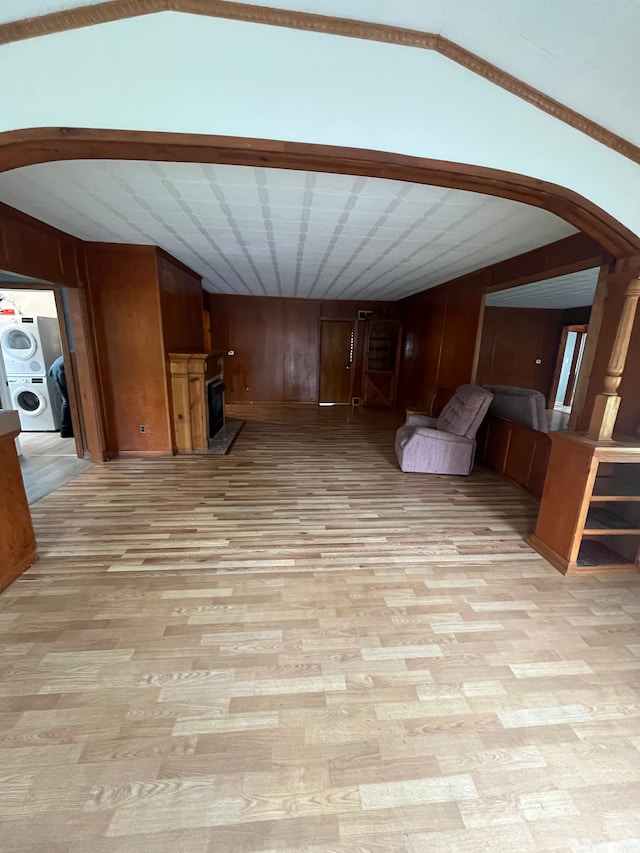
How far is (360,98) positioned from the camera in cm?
148

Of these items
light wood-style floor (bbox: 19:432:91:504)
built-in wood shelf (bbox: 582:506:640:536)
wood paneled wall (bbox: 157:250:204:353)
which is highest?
wood paneled wall (bbox: 157:250:204:353)

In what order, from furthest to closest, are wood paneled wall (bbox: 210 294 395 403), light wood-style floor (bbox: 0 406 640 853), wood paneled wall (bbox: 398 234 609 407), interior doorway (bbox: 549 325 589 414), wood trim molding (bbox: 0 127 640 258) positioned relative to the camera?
wood paneled wall (bbox: 210 294 395 403), interior doorway (bbox: 549 325 589 414), wood paneled wall (bbox: 398 234 609 407), wood trim molding (bbox: 0 127 640 258), light wood-style floor (bbox: 0 406 640 853)

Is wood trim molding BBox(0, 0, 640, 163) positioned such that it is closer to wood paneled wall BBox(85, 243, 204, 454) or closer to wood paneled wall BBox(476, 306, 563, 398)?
wood paneled wall BBox(85, 243, 204, 454)

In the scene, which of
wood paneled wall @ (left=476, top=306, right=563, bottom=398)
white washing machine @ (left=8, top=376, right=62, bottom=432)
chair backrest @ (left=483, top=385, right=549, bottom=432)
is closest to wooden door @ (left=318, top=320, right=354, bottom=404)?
wood paneled wall @ (left=476, top=306, right=563, bottom=398)

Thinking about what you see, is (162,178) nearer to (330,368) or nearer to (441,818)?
(441,818)

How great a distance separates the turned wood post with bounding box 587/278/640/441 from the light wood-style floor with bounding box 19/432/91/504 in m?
4.72

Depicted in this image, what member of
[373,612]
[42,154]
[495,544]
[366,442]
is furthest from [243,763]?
[366,442]

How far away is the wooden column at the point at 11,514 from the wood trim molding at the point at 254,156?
147 cm

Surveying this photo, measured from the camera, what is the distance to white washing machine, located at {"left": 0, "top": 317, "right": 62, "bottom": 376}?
509cm

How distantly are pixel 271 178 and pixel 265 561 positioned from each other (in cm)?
258

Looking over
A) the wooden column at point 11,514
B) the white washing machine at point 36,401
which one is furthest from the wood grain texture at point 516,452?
the white washing machine at point 36,401

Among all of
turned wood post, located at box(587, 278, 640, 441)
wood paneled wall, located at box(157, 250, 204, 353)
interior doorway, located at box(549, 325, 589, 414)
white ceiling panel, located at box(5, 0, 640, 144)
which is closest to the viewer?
white ceiling panel, located at box(5, 0, 640, 144)

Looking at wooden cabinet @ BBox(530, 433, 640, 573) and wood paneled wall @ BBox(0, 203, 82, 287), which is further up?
wood paneled wall @ BBox(0, 203, 82, 287)

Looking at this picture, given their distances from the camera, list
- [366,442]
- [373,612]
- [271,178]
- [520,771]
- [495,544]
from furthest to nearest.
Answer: [366,442] < [495,544] < [271,178] < [373,612] < [520,771]
